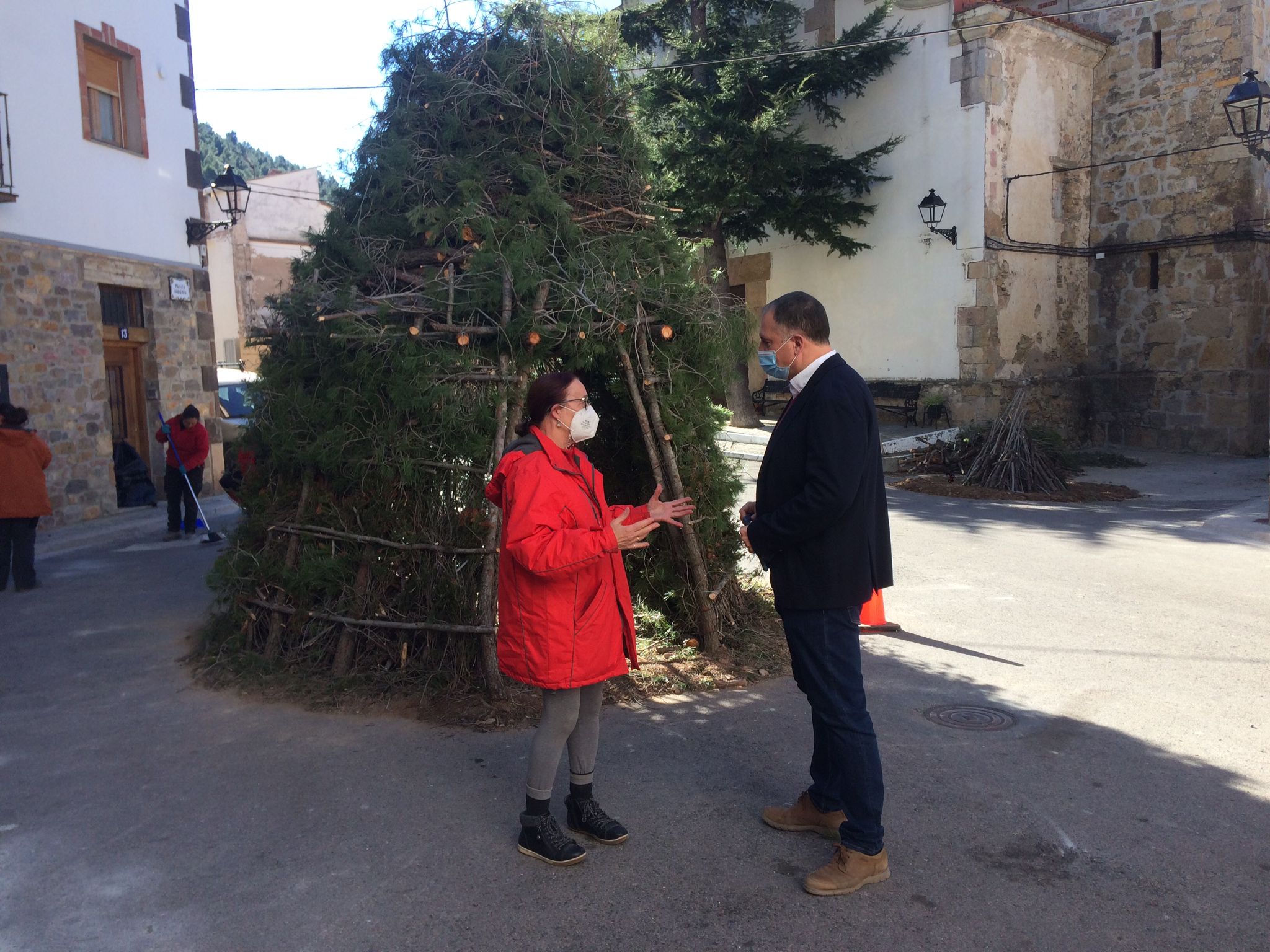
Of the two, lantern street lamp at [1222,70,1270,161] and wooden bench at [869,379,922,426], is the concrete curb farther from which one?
lantern street lamp at [1222,70,1270,161]

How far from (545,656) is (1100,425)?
61.3ft

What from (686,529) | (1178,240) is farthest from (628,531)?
(1178,240)

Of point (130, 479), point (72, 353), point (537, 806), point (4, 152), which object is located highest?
point (4, 152)

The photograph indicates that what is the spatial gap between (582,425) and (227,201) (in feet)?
40.1

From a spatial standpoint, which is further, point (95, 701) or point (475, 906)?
point (95, 701)

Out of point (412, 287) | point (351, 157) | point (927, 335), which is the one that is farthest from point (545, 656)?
point (927, 335)

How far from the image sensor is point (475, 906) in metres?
3.40

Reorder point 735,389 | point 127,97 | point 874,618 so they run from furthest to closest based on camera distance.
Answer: point 735,389
point 127,97
point 874,618

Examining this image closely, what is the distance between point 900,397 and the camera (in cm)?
1886

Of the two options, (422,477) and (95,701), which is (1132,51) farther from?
(95,701)

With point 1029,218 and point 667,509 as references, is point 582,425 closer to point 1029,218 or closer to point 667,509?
point 667,509

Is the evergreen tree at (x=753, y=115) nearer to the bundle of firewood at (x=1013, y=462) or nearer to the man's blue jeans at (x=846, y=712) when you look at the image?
the bundle of firewood at (x=1013, y=462)

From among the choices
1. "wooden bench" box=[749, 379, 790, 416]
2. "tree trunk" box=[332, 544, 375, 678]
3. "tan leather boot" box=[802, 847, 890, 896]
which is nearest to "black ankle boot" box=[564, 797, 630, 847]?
"tan leather boot" box=[802, 847, 890, 896]


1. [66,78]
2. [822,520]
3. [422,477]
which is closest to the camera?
[822,520]
